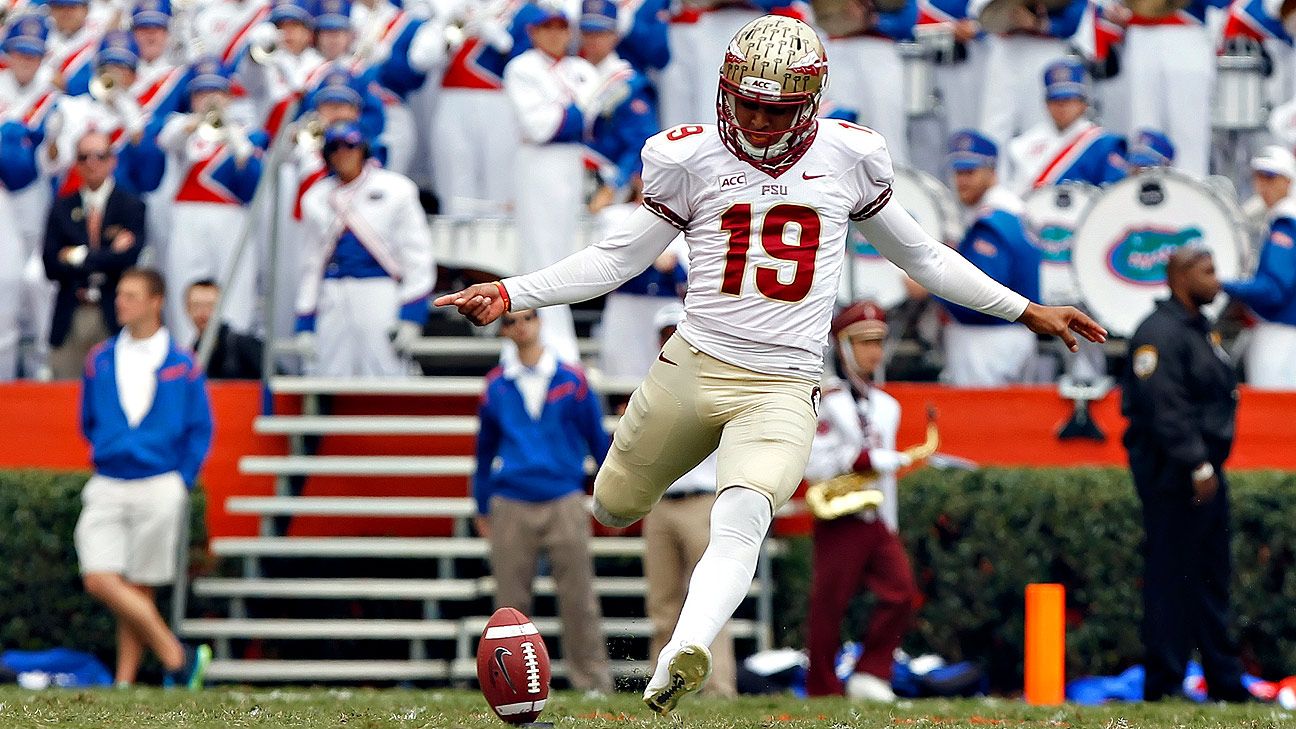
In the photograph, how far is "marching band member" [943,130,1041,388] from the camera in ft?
40.6

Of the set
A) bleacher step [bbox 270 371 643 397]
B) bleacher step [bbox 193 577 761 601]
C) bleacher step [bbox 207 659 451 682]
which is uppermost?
bleacher step [bbox 270 371 643 397]

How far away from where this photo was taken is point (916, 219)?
1223 centimetres

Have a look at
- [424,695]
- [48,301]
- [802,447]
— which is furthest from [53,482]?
[802,447]

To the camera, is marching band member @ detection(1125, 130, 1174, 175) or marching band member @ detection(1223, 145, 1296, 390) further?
marching band member @ detection(1125, 130, 1174, 175)

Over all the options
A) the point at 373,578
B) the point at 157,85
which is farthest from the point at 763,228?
the point at 157,85

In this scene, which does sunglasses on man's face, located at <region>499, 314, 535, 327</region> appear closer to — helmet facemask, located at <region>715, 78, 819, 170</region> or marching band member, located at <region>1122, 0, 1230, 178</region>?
helmet facemask, located at <region>715, 78, 819, 170</region>

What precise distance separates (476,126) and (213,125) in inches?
64.1

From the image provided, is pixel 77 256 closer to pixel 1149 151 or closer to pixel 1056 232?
pixel 1056 232

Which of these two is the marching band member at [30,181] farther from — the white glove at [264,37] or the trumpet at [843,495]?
the trumpet at [843,495]

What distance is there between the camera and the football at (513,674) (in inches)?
262

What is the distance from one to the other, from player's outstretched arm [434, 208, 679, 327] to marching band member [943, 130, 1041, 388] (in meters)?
5.47

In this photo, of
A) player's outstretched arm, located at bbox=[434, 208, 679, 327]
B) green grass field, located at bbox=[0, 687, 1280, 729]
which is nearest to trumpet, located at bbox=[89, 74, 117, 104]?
green grass field, located at bbox=[0, 687, 1280, 729]

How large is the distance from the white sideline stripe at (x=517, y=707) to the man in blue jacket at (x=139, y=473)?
4697 millimetres

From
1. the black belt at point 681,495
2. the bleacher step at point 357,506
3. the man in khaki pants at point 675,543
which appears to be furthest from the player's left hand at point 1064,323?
the bleacher step at point 357,506
